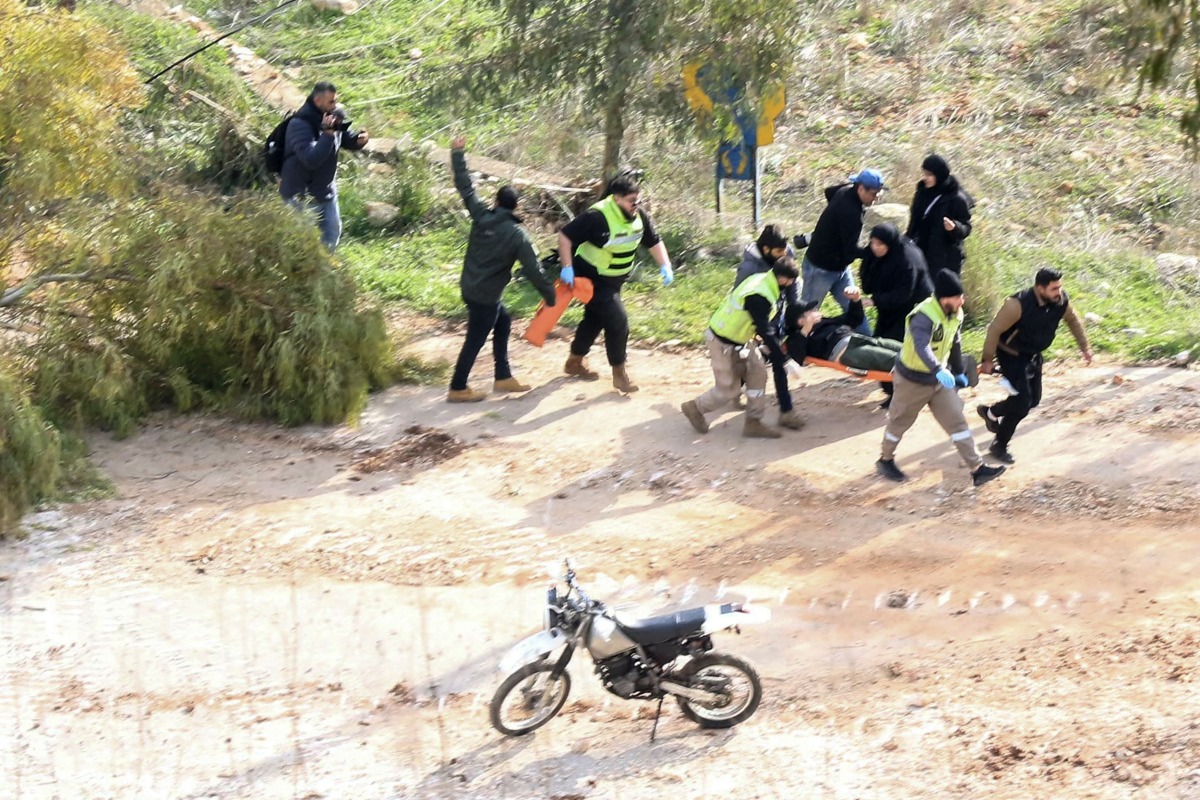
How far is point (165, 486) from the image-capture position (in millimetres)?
8867

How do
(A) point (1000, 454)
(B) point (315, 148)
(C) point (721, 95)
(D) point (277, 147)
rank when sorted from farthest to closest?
1. (C) point (721, 95)
2. (D) point (277, 147)
3. (B) point (315, 148)
4. (A) point (1000, 454)

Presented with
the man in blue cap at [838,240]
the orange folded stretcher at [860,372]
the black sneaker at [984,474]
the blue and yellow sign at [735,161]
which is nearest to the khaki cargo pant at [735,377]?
the orange folded stretcher at [860,372]

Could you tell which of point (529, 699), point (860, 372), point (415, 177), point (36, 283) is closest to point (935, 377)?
point (860, 372)

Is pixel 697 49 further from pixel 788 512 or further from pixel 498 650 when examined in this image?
pixel 498 650

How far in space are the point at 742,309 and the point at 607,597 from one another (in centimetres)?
248

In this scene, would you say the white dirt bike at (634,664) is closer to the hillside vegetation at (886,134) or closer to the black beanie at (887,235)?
the black beanie at (887,235)

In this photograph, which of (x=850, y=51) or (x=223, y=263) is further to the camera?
(x=850, y=51)

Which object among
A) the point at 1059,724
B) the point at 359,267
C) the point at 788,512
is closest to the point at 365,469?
the point at 788,512

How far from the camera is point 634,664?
6.32 metres

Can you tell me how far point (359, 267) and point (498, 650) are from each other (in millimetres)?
6144

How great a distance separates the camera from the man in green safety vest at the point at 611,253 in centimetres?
981

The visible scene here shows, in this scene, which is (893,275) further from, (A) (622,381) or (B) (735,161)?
(B) (735,161)

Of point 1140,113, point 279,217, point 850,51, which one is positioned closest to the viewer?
point 279,217

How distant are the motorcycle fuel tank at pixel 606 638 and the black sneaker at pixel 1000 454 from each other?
362 centimetres
